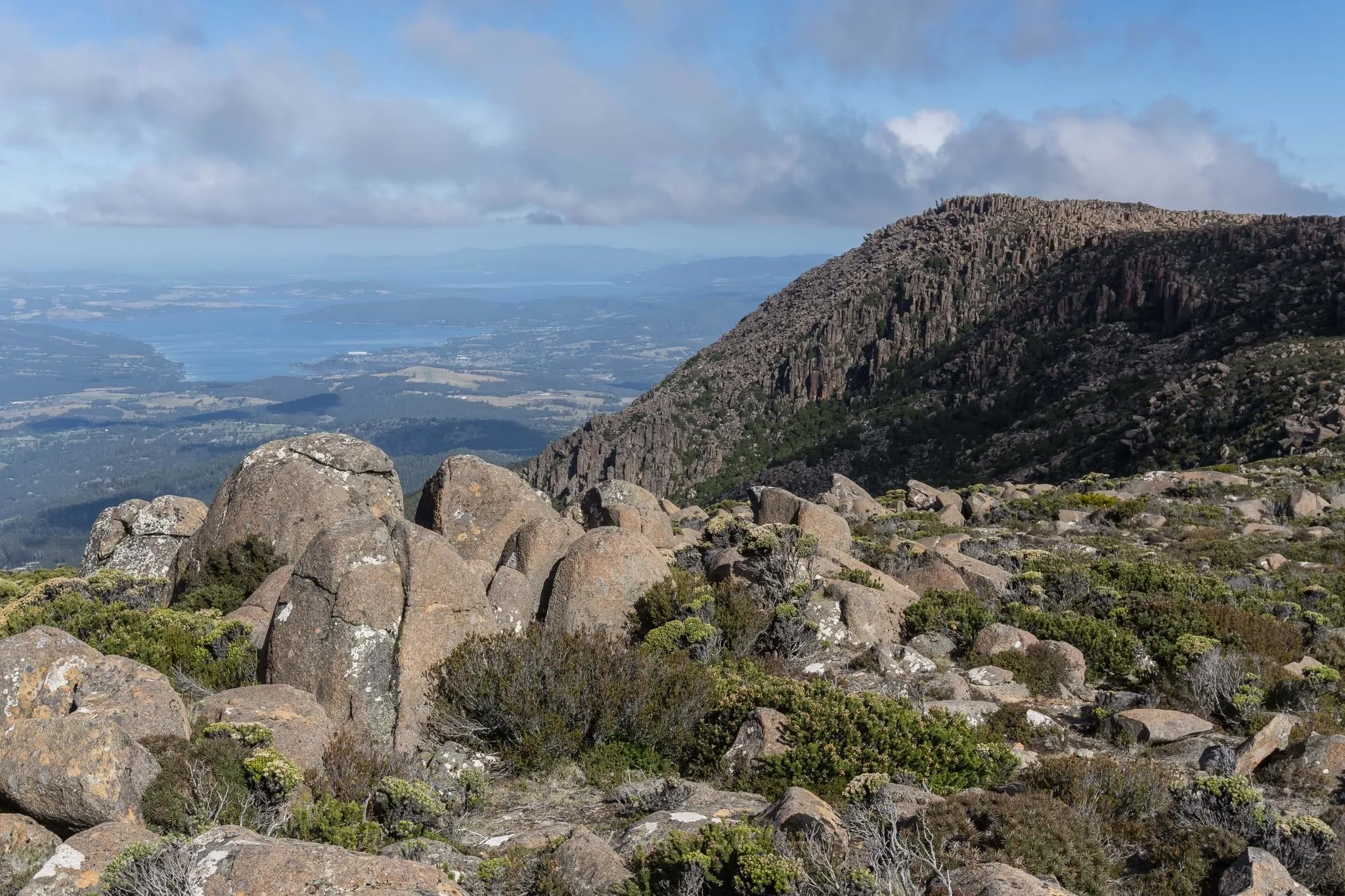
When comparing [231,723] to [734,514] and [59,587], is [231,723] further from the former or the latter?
[734,514]

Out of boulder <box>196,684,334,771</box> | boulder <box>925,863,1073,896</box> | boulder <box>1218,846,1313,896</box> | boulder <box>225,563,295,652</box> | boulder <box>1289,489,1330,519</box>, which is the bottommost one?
boulder <box>1289,489,1330,519</box>

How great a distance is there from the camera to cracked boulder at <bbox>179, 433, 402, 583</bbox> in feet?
58.8

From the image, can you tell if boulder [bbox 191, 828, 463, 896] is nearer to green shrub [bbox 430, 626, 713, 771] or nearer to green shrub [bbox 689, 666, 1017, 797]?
green shrub [bbox 430, 626, 713, 771]

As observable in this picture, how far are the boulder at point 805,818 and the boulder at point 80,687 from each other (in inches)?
262

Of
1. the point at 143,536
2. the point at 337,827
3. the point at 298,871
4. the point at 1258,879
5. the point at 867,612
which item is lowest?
the point at 143,536

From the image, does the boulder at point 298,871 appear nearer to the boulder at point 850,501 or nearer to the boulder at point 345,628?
the boulder at point 345,628

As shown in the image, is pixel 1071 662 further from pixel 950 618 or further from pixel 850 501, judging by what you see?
pixel 850 501

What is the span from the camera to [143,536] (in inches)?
836

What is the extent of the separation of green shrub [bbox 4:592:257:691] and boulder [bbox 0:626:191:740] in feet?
7.83

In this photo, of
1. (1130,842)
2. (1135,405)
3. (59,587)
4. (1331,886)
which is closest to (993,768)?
(1130,842)

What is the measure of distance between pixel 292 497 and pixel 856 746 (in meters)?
13.9

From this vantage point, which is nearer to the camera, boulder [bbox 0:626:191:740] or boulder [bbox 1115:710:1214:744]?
boulder [bbox 0:626:191:740]

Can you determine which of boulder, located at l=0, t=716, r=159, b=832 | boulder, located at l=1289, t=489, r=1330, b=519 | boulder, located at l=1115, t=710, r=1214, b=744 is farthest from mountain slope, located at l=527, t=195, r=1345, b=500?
boulder, located at l=0, t=716, r=159, b=832

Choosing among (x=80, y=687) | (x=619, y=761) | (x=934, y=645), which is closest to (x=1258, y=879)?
(x=619, y=761)
